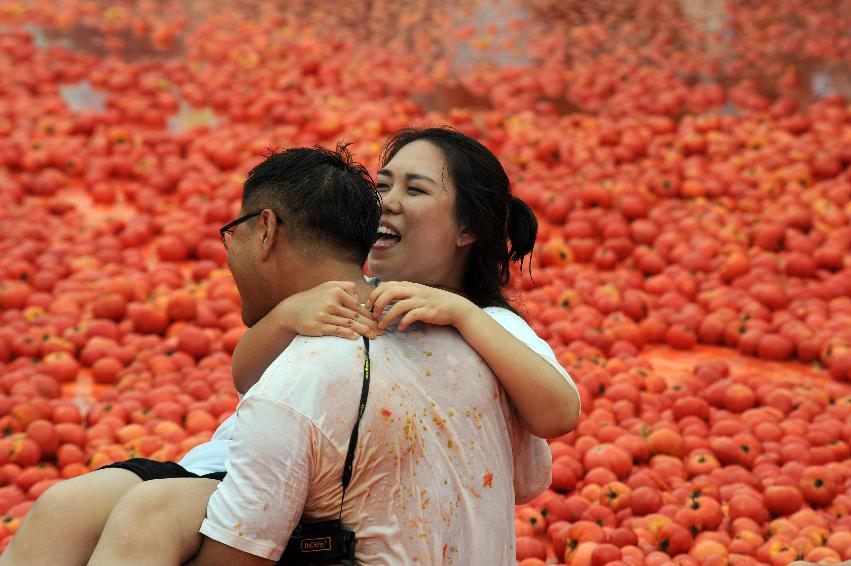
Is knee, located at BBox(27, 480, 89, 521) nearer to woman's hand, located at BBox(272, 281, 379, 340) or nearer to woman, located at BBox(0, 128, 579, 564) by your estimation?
woman, located at BBox(0, 128, 579, 564)

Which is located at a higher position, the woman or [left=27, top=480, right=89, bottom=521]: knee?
the woman

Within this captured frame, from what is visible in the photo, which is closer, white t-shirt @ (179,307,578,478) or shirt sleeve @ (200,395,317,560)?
shirt sleeve @ (200,395,317,560)

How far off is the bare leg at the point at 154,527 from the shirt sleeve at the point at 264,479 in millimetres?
64

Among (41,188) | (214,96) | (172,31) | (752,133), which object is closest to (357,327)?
(41,188)

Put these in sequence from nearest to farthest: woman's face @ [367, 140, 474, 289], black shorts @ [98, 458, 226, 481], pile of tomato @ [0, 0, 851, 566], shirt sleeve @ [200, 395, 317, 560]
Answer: shirt sleeve @ [200, 395, 317, 560] < black shorts @ [98, 458, 226, 481] < woman's face @ [367, 140, 474, 289] < pile of tomato @ [0, 0, 851, 566]

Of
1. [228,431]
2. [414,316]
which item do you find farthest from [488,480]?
[228,431]

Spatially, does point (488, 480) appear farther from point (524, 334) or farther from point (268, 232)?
point (268, 232)

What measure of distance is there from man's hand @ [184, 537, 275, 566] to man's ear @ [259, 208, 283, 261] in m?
0.60

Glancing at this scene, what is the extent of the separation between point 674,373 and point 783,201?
1.70m

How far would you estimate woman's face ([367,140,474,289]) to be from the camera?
8.51 ft

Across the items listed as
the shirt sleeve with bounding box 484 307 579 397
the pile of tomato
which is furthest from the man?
the pile of tomato

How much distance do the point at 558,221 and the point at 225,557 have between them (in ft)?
14.2

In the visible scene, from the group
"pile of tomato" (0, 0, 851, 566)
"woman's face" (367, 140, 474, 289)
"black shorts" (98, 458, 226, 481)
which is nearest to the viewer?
"black shorts" (98, 458, 226, 481)

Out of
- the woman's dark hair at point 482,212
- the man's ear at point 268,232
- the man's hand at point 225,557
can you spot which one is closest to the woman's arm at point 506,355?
the man's ear at point 268,232
